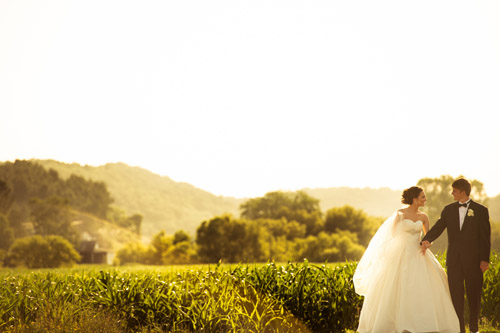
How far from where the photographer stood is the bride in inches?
356

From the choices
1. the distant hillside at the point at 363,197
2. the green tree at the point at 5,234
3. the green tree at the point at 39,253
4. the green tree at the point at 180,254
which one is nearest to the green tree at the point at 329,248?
the green tree at the point at 180,254

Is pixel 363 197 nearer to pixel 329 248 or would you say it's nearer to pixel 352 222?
pixel 352 222

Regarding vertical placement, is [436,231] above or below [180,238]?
above

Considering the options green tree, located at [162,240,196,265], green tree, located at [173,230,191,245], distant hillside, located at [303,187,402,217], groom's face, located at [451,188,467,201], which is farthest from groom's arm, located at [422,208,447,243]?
distant hillside, located at [303,187,402,217]

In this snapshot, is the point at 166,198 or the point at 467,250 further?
the point at 166,198

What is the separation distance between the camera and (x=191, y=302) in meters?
9.31

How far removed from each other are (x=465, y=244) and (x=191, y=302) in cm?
487

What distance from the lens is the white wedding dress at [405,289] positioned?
904 cm

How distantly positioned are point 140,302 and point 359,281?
4.15 m

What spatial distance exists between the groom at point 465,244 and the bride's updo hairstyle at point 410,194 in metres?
0.58

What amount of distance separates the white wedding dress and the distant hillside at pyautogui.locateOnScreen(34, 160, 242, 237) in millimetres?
151632

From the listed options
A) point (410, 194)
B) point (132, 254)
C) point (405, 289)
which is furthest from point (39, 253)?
point (410, 194)

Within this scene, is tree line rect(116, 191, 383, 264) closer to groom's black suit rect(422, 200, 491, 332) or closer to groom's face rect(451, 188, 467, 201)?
groom's black suit rect(422, 200, 491, 332)

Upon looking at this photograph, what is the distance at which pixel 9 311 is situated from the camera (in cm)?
1007
